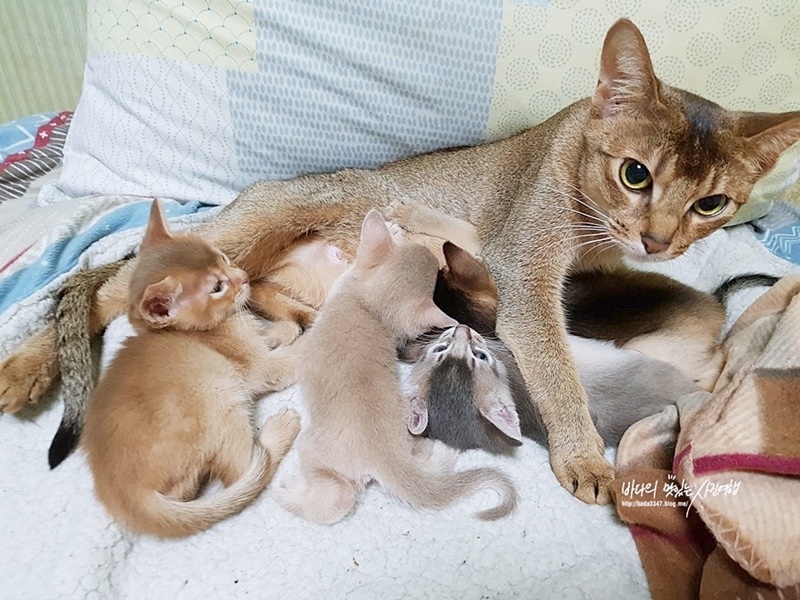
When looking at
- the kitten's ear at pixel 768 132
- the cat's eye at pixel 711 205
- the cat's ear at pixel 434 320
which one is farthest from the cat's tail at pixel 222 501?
the kitten's ear at pixel 768 132

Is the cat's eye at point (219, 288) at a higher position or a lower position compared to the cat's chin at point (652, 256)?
lower


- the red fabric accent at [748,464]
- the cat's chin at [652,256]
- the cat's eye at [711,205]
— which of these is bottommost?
the red fabric accent at [748,464]

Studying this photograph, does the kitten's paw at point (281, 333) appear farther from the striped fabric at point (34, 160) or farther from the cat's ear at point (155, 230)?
the striped fabric at point (34, 160)

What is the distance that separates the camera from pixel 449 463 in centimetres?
108

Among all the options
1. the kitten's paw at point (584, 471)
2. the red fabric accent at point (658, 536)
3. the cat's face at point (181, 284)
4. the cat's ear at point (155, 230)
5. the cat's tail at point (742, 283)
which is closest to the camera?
the red fabric accent at point (658, 536)

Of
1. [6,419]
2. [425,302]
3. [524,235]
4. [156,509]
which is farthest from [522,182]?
[6,419]

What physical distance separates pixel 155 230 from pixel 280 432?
53 cm

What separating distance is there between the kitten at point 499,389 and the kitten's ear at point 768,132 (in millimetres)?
438

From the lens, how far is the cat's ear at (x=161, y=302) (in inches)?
44.3

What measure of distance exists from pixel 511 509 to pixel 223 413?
53cm

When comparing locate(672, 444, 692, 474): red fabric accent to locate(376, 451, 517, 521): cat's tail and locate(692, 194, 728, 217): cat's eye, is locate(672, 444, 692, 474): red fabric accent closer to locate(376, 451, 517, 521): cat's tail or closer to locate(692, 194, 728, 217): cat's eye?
locate(376, 451, 517, 521): cat's tail

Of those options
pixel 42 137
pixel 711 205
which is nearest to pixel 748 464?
pixel 711 205

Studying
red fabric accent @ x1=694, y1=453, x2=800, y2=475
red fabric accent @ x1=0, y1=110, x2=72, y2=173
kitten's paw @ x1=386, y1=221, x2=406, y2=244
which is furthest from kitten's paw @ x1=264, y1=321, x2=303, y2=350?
red fabric accent @ x1=0, y1=110, x2=72, y2=173

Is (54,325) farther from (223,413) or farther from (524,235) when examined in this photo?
(524,235)
